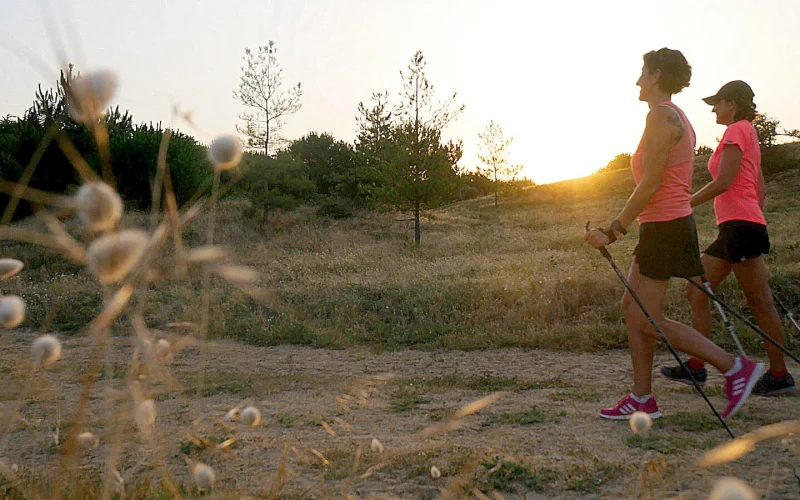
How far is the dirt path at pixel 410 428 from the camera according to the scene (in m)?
3.04

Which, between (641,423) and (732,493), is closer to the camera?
(732,493)

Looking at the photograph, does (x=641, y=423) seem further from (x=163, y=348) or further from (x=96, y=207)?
(x=96, y=207)

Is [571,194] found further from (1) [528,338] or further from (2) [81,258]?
(2) [81,258]

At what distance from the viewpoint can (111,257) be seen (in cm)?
117

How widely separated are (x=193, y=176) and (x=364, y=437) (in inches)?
839

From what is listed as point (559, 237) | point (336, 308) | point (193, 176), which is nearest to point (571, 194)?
point (559, 237)

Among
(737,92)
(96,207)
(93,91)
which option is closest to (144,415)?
(96,207)

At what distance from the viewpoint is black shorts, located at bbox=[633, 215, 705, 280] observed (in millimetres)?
3785

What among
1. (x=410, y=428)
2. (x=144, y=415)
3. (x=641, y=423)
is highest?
(x=144, y=415)

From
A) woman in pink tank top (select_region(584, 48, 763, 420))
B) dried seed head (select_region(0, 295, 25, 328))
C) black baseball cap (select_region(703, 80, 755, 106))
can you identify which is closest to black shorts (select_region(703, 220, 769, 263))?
woman in pink tank top (select_region(584, 48, 763, 420))

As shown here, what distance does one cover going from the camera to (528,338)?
23.3 feet

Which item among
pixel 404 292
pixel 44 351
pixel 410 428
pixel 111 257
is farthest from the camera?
pixel 404 292

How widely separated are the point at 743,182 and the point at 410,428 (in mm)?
2970

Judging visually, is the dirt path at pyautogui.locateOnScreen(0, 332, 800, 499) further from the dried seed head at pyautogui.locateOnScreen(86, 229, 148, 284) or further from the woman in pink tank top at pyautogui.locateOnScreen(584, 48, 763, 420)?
the dried seed head at pyautogui.locateOnScreen(86, 229, 148, 284)
